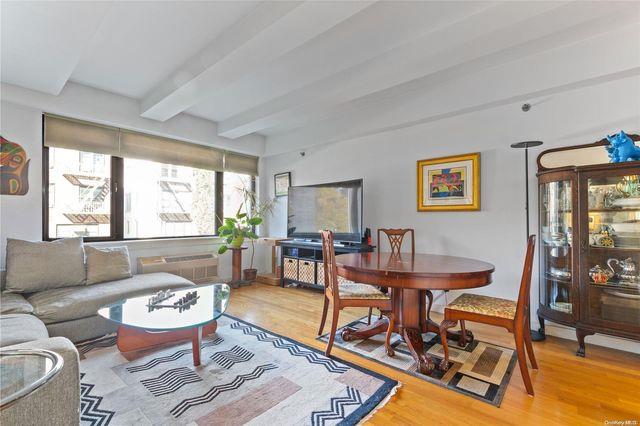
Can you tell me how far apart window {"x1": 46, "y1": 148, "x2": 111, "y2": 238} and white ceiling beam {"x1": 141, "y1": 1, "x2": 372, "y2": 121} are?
4.61ft

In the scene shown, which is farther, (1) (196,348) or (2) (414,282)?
(1) (196,348)

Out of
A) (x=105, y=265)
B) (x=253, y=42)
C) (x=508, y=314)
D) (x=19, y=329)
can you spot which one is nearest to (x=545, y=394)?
(x=508, y=314)

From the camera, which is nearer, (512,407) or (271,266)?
(512,407)

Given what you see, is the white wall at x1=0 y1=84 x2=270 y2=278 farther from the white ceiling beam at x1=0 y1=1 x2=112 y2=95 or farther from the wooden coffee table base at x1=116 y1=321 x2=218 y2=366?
the wooden coffee table base at x1=116 y1=321 x2=218 y2=366

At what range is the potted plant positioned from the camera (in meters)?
4.60

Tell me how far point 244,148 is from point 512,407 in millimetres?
4652

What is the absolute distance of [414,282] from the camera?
2000 millimetres

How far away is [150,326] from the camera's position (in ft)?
6.16

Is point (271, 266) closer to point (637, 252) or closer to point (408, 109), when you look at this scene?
point (408, 109)

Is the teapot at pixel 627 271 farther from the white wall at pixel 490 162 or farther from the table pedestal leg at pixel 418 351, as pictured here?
the table pedestal leg at pixel 418 351

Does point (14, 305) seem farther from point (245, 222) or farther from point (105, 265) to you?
point (245, 222)

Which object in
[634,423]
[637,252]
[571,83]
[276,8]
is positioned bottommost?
[634,423]

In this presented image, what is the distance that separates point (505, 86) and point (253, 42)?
2297 millimetres

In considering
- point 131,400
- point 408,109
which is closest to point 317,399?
point 131,400
